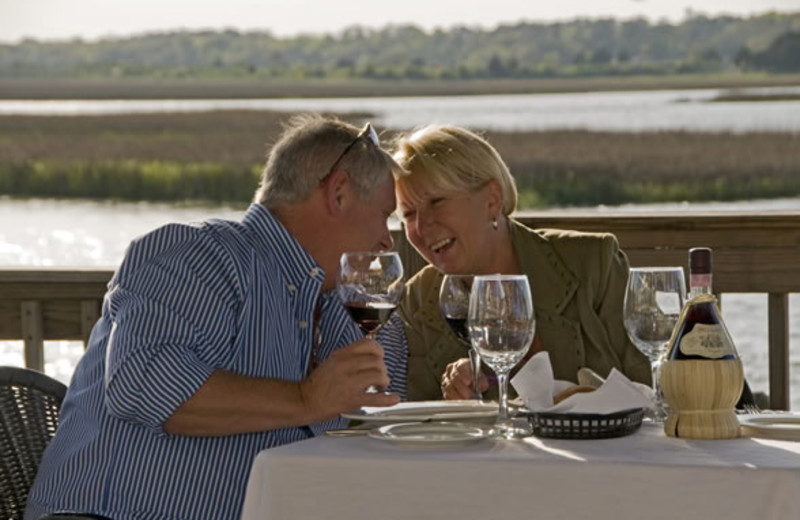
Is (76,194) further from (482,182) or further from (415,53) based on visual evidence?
(482,182)

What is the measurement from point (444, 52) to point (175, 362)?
23157mm

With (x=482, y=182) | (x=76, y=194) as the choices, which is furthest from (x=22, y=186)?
(x=482, y=182)

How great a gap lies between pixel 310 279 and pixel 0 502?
0.73m

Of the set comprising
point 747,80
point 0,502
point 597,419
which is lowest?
point 0,502

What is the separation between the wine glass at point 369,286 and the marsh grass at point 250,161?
11358mm

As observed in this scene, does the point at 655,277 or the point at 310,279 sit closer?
the point at 655,277

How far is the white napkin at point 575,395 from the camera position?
7.23 feet

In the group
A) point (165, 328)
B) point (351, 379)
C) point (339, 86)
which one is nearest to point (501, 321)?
point (351, 379)

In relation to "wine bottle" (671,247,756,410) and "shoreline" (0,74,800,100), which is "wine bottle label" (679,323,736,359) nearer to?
"wine bottle" (671,247,756,410)

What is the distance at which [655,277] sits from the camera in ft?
7.91

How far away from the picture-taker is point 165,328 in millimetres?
2359

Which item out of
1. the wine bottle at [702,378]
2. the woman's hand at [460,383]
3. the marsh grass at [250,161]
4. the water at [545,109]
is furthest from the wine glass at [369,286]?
the water at [545,109]

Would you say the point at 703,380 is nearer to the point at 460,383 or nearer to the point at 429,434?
the point at 429,434

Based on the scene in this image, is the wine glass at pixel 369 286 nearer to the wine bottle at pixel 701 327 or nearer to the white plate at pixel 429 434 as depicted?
the white plate at pixel 429 434
